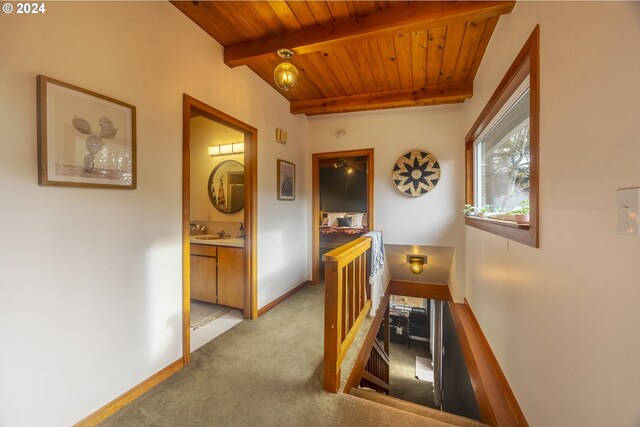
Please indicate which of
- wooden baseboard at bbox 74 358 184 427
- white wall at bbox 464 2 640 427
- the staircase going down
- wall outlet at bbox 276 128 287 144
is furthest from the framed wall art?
wooden baseboard at bbox 74 358 184 427

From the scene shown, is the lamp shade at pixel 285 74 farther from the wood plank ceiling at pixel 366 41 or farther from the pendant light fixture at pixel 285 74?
the wood plank ceiling at pixel 366 41

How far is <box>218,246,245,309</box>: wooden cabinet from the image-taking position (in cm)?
267

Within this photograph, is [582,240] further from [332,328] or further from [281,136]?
[281,136]

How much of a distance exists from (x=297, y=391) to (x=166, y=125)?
1986 mm

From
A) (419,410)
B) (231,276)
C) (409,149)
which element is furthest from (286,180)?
(419,410)

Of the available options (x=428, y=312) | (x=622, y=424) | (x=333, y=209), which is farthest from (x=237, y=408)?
(x=428, y=312)

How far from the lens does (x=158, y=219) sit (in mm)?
1643

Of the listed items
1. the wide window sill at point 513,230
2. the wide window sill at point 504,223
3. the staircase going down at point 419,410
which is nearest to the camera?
the wide window sill at point 513,230

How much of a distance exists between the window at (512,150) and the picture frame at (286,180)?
216 centimetres

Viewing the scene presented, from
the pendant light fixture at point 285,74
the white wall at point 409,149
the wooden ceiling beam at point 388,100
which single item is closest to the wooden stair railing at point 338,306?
the pendant light fixture at point 285,74

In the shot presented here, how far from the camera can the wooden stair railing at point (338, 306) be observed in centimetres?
158

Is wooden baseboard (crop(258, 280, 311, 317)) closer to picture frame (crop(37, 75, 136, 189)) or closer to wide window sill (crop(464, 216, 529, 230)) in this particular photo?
picture frame (crop(37, 75, 136, 189))

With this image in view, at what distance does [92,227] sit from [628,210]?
7.11ft

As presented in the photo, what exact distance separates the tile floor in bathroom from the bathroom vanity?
109 mm
